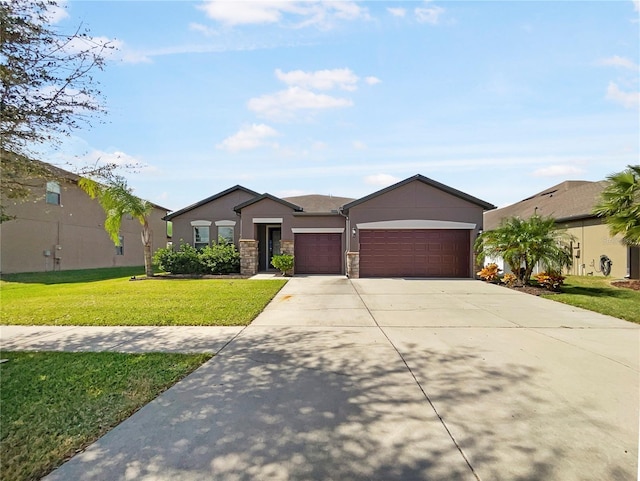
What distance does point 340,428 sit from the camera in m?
3.22

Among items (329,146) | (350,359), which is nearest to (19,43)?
(350,359)

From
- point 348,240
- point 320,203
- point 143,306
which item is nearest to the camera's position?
point 143,306

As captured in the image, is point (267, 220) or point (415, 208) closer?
point (415, 208)

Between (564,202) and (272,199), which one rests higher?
(564,202)

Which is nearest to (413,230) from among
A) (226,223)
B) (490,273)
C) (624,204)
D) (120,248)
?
(490,273)

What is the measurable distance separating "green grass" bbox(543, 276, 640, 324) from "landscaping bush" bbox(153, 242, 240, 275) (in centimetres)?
1409

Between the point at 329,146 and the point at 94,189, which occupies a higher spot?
the point at 329,146

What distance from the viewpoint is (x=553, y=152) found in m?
14.0

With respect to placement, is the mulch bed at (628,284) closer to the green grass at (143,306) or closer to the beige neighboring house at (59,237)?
the green grass at (143,306)

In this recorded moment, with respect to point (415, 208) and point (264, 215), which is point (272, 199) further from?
point (415, 208)

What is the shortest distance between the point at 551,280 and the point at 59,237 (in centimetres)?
2639

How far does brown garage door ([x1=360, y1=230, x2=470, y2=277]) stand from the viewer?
17.2 meters

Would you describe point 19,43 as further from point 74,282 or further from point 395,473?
point 74,282

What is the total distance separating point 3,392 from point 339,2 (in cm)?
826
